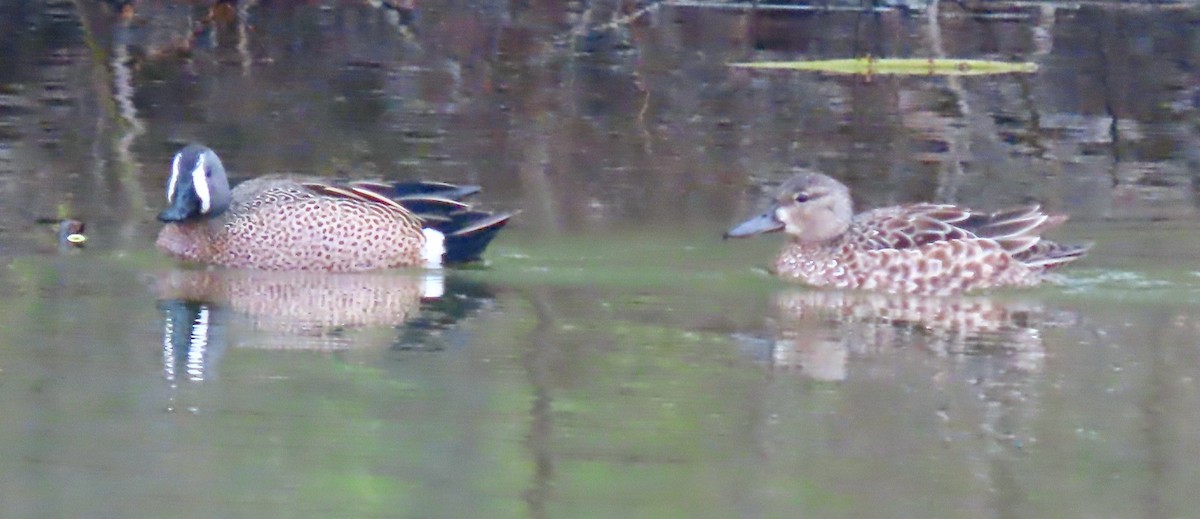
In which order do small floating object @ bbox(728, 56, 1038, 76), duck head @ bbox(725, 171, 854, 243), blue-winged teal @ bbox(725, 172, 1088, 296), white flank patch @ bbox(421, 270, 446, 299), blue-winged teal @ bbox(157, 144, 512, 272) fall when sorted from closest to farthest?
1. white flank patch @ bbox(421, 270, 446, 299)
2. blue-winged teal @ bbox(725, 172, 1088, 296)
3. blue-winged teal @ bbox(157, 144, 512, 272)
4. duck head @ bbox(725, 171, 854, 243)
5. small floating object @ bbox(728, 56, 1038, 76)

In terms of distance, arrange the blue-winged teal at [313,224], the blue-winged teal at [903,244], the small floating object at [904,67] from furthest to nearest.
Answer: the small floating object at [904,67], the blue-winged teal at [313,224], the blue-winged teal at [903,244]

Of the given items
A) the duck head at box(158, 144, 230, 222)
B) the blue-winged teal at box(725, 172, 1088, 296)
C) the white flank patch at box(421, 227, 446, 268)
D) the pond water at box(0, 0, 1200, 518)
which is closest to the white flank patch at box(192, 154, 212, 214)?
the duck head at box(158, 144, 230, 222)

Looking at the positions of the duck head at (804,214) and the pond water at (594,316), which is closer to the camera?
the pond water at (594,316)

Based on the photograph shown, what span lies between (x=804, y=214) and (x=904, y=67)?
21.6 ft

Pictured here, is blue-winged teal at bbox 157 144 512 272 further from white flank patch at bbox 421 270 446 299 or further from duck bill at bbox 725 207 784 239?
duck bill at bbox 725 207 784 239

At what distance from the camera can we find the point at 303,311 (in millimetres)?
7781

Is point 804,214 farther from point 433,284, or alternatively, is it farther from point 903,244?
point 433,284

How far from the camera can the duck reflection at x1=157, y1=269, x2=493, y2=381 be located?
7.08m

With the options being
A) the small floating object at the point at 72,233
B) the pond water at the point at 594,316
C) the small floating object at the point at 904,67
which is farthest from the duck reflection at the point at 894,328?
the small floating object at the point at 904,67

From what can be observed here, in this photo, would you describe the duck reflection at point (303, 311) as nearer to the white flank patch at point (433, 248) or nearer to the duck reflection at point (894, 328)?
the white flank patch at point (433, 248)

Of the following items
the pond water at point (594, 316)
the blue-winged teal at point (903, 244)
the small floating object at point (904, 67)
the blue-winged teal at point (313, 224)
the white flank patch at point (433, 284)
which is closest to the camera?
the pond water at point (594, 316)

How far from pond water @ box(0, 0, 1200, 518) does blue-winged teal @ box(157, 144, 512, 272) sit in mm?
177

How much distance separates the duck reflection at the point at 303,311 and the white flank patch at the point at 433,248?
0.39ft

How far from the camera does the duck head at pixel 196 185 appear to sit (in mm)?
8961
